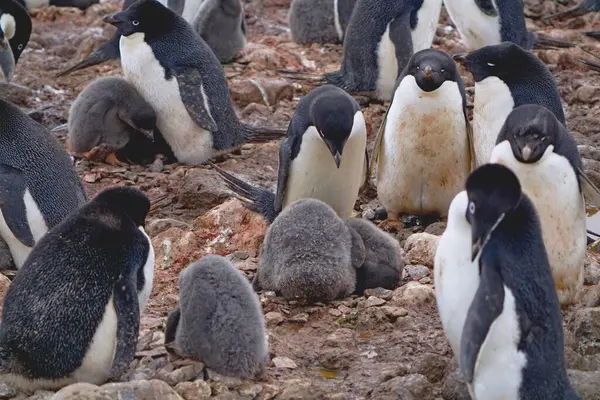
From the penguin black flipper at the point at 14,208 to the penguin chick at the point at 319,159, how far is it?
1.34 metres

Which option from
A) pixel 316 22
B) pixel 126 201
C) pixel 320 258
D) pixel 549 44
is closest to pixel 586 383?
pixel 320 258

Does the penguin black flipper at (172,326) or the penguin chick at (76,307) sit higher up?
the penguin chick at (76,307)

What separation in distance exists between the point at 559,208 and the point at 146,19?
3665 mm

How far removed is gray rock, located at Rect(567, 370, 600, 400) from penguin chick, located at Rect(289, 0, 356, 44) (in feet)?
21.8

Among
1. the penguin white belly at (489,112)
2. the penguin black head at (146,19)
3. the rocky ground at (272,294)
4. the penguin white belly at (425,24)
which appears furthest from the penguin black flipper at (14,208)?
the penguin white belly at (425,24)

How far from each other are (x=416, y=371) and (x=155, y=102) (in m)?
3.82

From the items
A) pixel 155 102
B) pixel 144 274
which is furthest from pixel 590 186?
pixel 155 102

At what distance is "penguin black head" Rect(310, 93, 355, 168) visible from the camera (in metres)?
6.07

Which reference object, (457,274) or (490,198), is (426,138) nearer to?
(457,274)

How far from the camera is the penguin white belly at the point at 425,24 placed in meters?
9.28

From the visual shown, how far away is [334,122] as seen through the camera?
6.06 meters

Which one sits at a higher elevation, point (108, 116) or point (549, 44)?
point (108, 116)

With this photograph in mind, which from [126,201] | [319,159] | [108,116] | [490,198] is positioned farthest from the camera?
[108,116]

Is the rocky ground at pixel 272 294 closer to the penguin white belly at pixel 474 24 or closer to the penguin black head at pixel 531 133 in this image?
the penguin white belly at pixel 474 24
